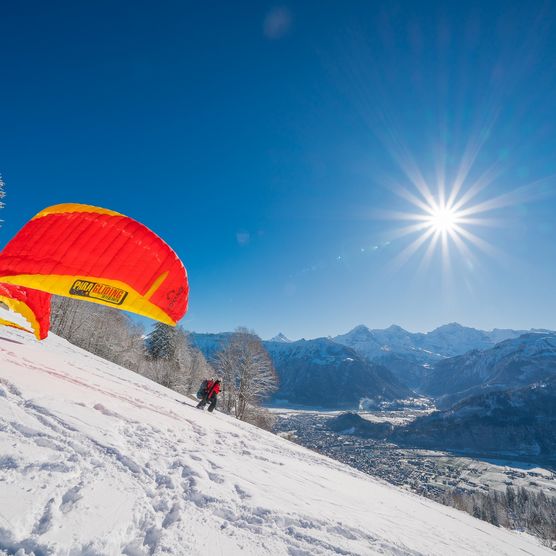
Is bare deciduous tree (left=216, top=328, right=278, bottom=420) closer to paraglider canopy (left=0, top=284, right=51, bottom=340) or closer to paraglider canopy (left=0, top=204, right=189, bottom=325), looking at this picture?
paraglider canopy (left=0, top=284, right=51, bottom=340)

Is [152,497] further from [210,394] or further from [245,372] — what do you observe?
[245,372]

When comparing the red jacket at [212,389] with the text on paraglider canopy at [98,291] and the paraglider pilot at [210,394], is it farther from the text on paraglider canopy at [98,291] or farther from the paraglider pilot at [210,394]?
the text on paraglider canopy at [98,291]

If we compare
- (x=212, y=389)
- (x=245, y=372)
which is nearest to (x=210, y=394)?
(x=212, y=389)

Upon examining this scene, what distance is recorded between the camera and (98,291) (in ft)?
20.6

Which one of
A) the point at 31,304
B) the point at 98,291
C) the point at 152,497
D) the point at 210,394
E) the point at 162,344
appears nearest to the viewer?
the point at 152,497

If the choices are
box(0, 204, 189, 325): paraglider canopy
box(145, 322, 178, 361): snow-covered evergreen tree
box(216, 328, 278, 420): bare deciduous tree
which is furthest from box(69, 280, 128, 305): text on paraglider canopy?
box(145, 322, 178, 361): snow-covered evergreen tree

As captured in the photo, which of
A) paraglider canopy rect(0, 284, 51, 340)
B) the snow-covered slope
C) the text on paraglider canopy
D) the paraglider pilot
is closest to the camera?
the snow-covered slope

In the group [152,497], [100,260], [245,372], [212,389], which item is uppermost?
[100,260]

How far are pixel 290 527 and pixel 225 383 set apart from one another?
23.9 meters

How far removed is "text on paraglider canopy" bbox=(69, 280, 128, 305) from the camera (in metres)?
6.09

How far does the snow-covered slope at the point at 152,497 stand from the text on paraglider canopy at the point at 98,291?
5.81 ft

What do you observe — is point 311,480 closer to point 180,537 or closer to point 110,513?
point 180,537

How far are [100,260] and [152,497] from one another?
506cm

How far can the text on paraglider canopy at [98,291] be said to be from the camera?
20.0 feet
